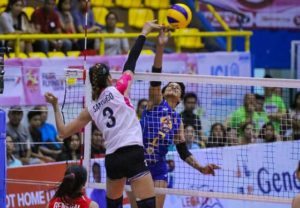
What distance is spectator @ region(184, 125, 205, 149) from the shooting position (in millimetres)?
12555

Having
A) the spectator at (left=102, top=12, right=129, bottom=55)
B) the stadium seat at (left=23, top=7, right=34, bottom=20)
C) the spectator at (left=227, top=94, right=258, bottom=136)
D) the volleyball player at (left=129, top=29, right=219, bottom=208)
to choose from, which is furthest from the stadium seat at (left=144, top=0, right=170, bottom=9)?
the volleyball player at (left=129, top=29, right=219, bottom=208)

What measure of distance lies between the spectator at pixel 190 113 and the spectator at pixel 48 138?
5.84 feet

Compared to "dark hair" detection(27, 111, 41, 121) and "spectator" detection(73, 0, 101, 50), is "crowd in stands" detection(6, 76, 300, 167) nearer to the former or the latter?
"dark hair" detection(27, 111, 41, 121)

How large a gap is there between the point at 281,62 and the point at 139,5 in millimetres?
4370

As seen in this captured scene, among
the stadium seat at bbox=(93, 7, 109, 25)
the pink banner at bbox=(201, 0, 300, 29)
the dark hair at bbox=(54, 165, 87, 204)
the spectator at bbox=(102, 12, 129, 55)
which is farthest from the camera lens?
the pink banner at bbox=(201, 0, 300, 29)

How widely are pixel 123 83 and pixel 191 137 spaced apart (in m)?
3.80

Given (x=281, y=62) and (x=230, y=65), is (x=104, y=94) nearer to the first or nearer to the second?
(x=230, y=65)

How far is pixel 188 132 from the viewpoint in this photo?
12.6 m

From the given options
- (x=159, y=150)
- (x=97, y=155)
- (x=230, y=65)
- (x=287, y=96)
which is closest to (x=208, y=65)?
(x=230, y=65)

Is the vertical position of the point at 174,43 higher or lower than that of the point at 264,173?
higher

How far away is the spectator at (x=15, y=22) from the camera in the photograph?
14.6 metres

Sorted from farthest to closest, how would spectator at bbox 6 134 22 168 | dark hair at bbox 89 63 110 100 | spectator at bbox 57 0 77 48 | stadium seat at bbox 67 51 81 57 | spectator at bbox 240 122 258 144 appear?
spectator at bbox 57 0 77 48 → stadium seat at bbox 67 51 81 57 → spectator at bbox 240 122 258 144 → spectator at bbox 6 134 22 168 → dark hair at bbox 89 63 110 100

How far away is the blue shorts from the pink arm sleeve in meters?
1.29

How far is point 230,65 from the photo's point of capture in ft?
55.5
